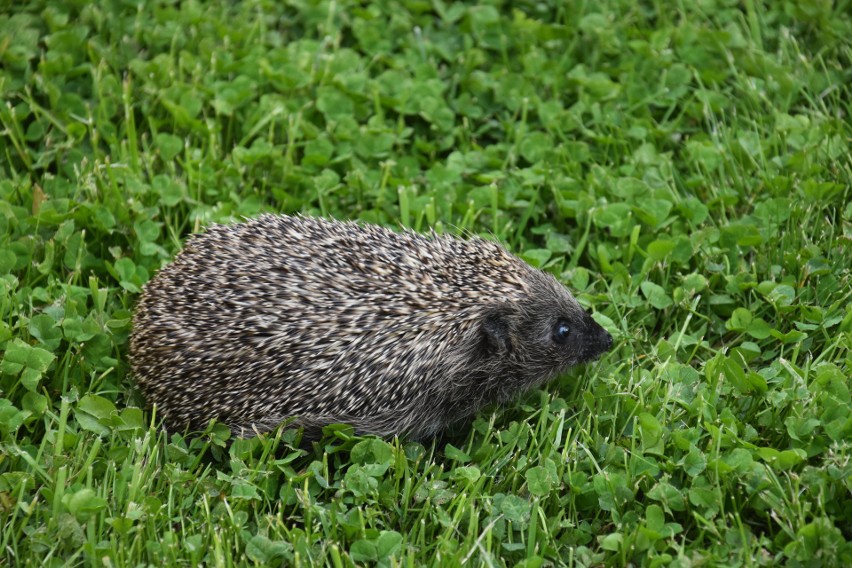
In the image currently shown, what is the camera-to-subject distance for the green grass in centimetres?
459

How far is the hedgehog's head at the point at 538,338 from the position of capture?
5.46 meters

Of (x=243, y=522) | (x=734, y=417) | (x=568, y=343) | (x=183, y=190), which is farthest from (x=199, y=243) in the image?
(x=734, y=417)

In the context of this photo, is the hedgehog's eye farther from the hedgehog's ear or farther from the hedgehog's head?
the hedgehog's ear

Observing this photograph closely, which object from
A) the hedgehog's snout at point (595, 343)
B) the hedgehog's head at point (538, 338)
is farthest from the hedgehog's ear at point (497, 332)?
the hedgehog's snout at point (595, 343)

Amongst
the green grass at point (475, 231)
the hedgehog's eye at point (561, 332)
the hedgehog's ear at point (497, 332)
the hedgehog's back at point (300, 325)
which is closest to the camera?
the green grass at point (475, 231)

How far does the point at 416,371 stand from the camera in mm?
5242

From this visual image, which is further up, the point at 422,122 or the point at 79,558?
the point at 422,122

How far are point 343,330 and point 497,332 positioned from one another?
0.89 meters

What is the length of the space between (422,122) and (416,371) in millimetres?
2753

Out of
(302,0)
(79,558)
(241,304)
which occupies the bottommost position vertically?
(79,558)

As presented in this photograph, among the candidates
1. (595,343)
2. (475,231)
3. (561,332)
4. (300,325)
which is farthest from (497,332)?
(475,231)

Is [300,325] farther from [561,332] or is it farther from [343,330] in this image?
[561,332]

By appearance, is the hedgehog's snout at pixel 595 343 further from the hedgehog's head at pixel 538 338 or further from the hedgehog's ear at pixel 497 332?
the hedgehog's ear at pixel 497 332

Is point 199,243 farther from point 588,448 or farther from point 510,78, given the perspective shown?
point 510,78
